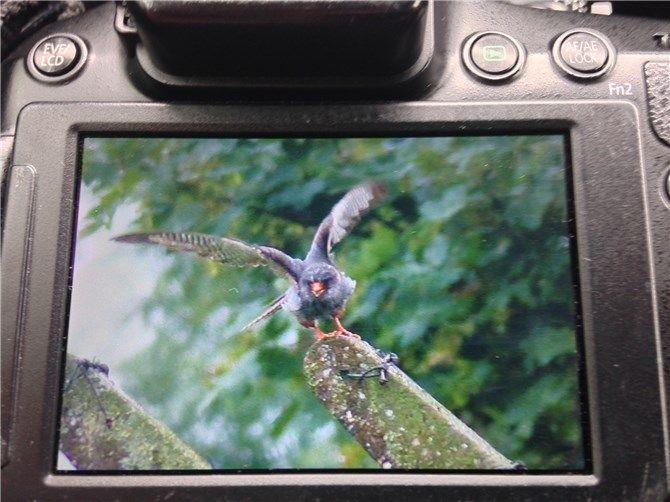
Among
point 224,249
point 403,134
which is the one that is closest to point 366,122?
point 403,134

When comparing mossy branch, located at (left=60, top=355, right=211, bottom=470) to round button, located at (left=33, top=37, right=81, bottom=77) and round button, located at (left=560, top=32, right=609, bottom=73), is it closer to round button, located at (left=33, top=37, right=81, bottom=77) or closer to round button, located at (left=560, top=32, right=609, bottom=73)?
round button, located at (left=33, top=37, right=81, bottom=77)

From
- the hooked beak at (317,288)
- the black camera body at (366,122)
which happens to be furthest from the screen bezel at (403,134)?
the hooked beak at (317,288)

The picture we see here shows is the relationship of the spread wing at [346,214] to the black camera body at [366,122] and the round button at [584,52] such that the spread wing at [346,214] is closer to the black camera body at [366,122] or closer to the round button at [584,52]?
A: the black camera body at [366,122]

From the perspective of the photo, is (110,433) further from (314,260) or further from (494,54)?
(494,54)

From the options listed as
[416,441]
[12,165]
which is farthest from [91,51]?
[416,441]

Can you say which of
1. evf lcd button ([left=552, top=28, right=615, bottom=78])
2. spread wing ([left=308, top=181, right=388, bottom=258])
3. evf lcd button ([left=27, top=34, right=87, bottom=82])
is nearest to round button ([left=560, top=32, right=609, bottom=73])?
evf lcd button ([left=552, top=28, right=615, bottom=78])
